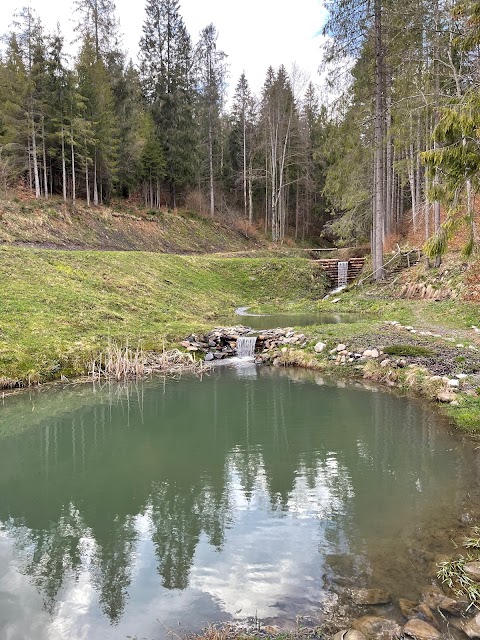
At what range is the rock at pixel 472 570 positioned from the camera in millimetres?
4043

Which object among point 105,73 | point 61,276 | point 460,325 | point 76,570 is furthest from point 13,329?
point 105,73

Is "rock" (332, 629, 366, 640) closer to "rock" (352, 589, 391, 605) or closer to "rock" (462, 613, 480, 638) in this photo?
"rock" (352, 589, 391, 605)

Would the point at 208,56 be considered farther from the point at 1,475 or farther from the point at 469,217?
the point at 1,475

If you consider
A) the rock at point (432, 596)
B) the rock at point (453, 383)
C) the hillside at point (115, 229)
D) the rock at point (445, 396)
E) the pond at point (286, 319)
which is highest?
the hillside at point (115, 229)

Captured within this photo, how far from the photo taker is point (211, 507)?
5859 millimetres

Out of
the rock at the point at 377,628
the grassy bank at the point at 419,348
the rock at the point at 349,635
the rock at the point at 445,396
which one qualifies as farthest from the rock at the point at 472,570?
the rock at the point at 445,396

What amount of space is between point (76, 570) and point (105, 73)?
40.2 m

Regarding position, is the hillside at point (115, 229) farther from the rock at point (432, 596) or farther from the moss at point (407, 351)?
the rock at point (432, 596)

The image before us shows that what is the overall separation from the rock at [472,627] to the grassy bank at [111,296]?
34.6 feet

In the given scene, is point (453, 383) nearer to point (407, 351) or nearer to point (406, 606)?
point (407, 351)

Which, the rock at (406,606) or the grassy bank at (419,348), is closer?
the rock at (406,606)

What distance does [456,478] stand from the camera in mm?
6227

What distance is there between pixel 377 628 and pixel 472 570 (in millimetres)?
1204

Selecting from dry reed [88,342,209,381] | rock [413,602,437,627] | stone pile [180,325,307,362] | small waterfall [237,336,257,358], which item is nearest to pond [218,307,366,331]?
stone pile [180,325,307,362]
